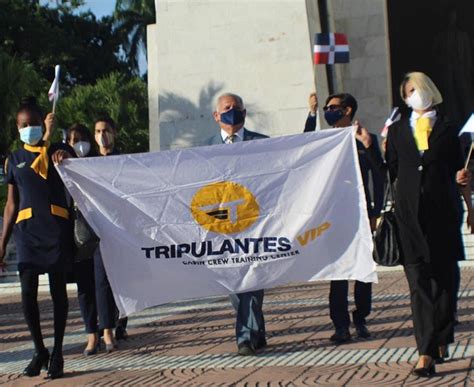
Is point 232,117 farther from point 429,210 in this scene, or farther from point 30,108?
point 429,210

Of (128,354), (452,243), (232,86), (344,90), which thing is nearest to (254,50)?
(232,86)

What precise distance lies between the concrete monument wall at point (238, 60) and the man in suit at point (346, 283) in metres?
10.7

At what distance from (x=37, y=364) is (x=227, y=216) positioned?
166cm

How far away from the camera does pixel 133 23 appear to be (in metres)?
56.8

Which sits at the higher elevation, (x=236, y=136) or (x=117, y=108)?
(x=117, y=108)

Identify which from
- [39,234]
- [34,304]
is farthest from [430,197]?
[34,304]

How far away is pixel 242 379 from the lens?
231 inches

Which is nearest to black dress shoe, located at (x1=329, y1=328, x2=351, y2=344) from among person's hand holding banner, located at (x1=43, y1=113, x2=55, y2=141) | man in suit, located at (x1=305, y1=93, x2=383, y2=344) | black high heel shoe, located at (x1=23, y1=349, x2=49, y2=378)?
man in suit, located at (x1=305, y1=93, x2=383, y2=344)

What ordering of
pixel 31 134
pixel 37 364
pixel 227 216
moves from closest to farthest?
1. pixel 37 364
2. pixel 31 134
3. pixel 227 216

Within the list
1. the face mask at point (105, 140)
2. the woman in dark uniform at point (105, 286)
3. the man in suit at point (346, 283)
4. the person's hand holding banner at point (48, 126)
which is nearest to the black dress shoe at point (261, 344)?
the man in suit at point (346, 283)

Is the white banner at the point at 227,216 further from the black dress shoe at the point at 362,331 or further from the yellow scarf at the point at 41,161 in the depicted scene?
the black dress shoe at the point at 362,331

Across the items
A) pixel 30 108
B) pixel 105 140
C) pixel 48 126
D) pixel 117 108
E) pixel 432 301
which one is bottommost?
pixel 432 301

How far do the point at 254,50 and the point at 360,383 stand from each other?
13576 millimetres

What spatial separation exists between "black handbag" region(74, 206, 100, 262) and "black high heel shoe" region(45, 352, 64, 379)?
0.73 metres
